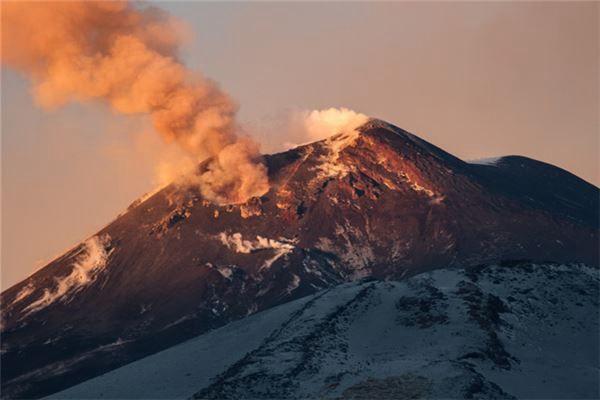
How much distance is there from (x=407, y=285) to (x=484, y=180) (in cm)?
12121

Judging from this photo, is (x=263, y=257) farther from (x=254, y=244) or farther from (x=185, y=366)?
(x=185, y=366)

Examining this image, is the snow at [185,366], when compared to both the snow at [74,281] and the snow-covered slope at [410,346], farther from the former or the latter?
the snow at [74,281]

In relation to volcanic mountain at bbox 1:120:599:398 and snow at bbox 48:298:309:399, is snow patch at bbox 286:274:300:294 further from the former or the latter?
A: snow at bbox 48:298:309:399

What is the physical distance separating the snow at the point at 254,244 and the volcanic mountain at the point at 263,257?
0.72 feet

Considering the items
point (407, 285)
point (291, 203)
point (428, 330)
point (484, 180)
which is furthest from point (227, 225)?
point (428, 330)

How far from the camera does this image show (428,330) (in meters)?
68.5

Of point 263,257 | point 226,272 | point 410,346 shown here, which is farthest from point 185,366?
point 263,257

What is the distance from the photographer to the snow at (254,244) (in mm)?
184125

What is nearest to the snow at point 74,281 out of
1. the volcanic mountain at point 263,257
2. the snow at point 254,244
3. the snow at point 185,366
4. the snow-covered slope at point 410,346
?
the volcanic mountain at point 263,257

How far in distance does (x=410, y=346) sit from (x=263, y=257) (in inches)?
4579

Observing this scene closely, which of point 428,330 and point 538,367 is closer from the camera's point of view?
point 538,367

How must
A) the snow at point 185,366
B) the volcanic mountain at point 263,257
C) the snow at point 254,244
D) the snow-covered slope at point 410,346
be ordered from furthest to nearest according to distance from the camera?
the snow at point 254,244, the volcanic mountain at point 263,257, the snow at point 185,366, the snow-covered slope at point 410,346

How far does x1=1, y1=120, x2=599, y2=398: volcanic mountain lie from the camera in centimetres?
16138

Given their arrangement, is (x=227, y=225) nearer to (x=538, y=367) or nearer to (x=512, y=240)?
(x=512, y=240)
